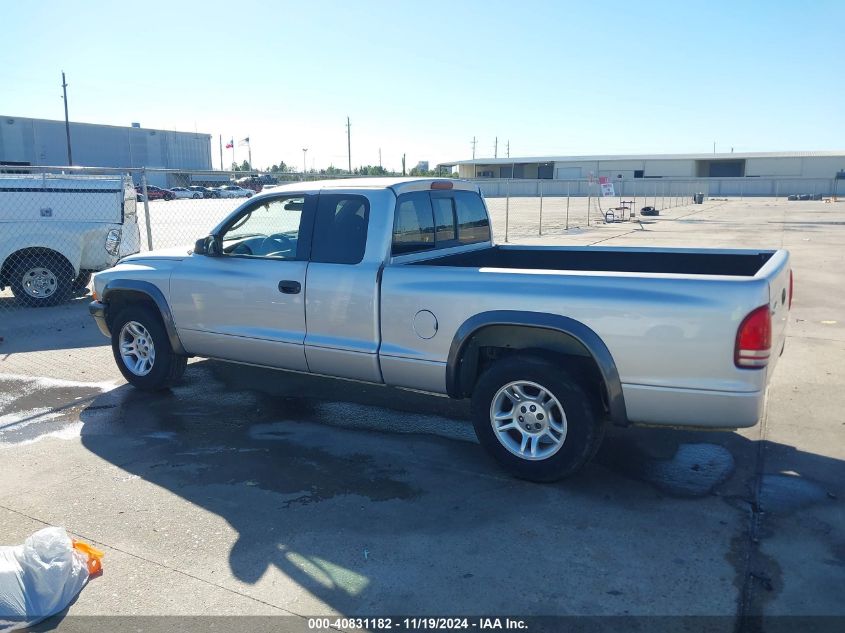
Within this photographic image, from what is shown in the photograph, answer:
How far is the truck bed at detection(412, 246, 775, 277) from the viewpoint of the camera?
18.1 ft

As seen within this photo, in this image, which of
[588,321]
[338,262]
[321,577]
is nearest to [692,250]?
[588,321]

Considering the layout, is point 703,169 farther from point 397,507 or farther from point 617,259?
point 397,507

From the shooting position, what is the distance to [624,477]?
4.64m

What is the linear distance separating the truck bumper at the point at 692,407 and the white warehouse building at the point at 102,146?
65.1 m

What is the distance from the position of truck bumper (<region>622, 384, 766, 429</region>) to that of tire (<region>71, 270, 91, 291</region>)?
9590 millimetres

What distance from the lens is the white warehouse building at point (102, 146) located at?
238ft

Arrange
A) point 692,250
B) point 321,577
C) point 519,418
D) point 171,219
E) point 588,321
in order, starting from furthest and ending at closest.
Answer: point 171,219, point 692,250, point 519,418, point 588,321, point 321,577

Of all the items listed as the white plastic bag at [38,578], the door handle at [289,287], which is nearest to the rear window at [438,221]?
the door handle at [289,287]

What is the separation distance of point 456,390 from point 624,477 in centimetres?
125

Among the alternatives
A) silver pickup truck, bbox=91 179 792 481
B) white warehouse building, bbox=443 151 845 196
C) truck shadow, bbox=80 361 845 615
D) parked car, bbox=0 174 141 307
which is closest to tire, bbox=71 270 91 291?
parked car, bbox=0 174 141 307

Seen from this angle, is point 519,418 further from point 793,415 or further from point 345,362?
point 793,415

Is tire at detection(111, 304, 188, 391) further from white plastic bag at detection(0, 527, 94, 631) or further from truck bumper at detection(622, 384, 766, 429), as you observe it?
truck bumper at detection(622, 384, 766, 429)

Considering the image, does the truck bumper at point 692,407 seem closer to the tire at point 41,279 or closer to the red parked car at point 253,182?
the tire at point 41,279

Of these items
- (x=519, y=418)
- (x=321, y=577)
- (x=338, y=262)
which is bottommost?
(x=321, y=577)
